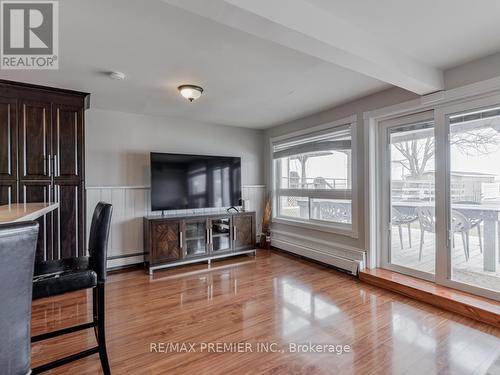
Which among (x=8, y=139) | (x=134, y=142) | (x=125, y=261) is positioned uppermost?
(x=134, y=142)

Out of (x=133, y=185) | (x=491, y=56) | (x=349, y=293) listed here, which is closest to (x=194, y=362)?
(x=349, y=293)

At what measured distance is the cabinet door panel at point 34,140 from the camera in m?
2.84

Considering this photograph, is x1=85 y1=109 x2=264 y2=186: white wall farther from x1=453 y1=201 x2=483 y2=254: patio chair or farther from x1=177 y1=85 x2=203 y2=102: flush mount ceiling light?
x1=453 y1=201 x2=483 y2=254: patio chair

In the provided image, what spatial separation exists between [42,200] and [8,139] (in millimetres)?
705

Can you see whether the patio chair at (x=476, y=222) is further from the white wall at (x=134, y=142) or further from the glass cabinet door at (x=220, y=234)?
the white wall at (x=134, y=142)

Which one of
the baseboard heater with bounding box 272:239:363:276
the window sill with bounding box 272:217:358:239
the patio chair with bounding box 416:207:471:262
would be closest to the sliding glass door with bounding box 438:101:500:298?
the patio chair with bounding box 416:207:471:262

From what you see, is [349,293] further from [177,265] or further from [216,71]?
[216,71]

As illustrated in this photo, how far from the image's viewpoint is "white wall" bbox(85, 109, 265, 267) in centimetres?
384

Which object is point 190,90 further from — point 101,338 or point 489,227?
point 489,227

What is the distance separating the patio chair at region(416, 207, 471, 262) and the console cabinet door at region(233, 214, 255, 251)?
8.26 ft

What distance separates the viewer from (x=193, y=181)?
4.24 m

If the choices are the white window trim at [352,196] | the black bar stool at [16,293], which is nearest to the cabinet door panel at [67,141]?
the black bar stool at [16,293]

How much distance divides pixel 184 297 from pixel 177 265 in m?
1.17

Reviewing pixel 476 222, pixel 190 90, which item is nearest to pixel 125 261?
pixel 190 90
